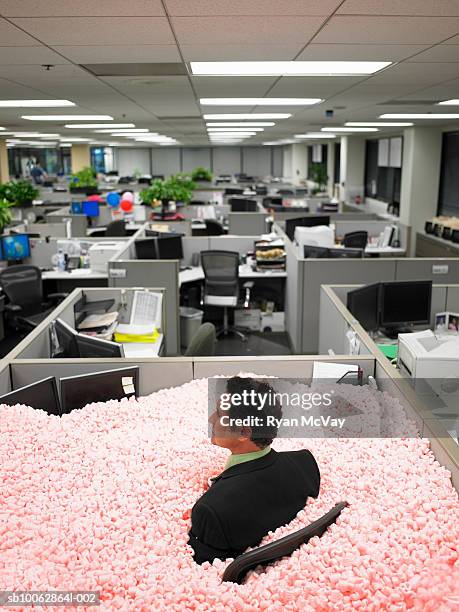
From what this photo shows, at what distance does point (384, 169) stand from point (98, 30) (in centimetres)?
1154

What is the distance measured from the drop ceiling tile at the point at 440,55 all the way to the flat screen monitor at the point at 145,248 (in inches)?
146

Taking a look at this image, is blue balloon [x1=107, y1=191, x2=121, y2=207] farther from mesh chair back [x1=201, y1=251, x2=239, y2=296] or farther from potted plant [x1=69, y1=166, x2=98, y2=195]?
mesh chair back [x1=201, y1=251, x2=239, y2=296]

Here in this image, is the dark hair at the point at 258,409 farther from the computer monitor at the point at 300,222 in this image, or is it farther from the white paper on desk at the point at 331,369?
the computer monitor at the point at 300,222

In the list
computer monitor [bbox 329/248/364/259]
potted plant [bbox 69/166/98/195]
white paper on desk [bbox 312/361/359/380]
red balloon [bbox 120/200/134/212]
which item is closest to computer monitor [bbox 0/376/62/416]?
white paper on desk [bbox 312/361/359/380]

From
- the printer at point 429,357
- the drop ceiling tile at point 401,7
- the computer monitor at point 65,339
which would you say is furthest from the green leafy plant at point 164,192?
the drop ceiling tile at point 401,7

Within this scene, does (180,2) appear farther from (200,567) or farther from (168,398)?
(200,567)

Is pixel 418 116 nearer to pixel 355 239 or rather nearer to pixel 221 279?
pixel 355 239

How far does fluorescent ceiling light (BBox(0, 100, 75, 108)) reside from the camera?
17.4 feet

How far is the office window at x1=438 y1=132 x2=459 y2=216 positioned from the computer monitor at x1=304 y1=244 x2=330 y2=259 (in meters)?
4.23

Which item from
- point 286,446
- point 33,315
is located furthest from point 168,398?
point 33,315

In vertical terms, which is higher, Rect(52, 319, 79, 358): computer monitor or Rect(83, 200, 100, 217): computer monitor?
Rect(83, 200, 100, 217): computer monitor

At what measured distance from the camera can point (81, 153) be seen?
17.7 m

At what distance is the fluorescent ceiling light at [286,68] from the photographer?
3367 mm

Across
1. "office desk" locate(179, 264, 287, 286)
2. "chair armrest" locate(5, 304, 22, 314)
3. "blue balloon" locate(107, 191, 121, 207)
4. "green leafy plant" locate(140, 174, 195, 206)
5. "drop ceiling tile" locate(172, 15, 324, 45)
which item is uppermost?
"drop ceiling tile" locate(172, 15, 324, 45)
